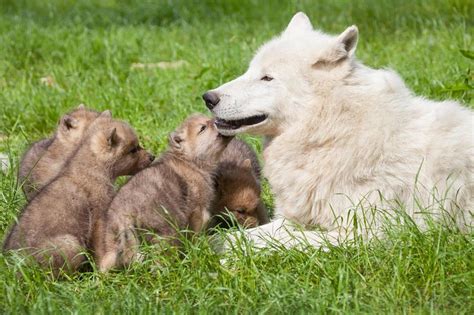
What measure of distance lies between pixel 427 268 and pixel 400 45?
229 inches

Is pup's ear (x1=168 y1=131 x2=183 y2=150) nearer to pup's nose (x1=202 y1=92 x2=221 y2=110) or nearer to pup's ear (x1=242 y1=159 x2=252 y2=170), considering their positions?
pup's nose (x1=202 y1=92 x2=221 y2=110)

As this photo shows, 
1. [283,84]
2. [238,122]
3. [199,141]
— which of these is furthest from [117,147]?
[283,84]

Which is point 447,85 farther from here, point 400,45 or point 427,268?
point 427,268

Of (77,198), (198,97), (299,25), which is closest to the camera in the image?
(77,198)

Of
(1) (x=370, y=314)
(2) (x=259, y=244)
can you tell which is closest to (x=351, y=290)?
(1) (x=370, y=314)

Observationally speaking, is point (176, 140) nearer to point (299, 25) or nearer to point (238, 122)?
point (238, 122)

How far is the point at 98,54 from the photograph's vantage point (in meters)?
10.2

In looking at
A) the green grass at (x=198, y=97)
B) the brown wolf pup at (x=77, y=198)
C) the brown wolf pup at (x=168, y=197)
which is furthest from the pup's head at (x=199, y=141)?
the green grass at (x=198, y=97)

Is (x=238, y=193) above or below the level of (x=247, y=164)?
below

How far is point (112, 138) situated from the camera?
575 centimetres

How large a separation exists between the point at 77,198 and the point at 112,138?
1.87ft

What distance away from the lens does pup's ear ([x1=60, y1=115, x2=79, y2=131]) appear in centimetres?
620

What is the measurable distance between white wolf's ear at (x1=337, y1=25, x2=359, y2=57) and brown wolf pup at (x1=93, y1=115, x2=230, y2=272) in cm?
95

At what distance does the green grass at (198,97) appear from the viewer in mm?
4555
